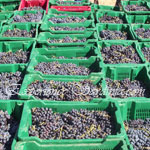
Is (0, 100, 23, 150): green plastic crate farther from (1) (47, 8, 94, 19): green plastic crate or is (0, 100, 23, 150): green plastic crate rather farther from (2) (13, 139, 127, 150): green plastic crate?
(1) (47, 8, 94, 19): green plastic crate

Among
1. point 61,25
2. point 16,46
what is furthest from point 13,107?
point 61,25

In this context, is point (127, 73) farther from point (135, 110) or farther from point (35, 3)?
point (35, 3)

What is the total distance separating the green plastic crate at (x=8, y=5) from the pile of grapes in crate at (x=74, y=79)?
0.57 metres

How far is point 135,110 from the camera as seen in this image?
8.59 ft

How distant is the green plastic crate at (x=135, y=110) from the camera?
2.57 m

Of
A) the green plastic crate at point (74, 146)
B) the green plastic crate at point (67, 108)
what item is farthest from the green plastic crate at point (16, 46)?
the green plastic crate at point (74, 146)

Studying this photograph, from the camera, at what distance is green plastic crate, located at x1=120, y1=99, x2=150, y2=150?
101 inches

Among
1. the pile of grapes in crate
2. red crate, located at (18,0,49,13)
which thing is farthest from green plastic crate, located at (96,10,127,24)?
red crate, located at (18,0,49,13)

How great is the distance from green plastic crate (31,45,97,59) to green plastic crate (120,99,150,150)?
108cm

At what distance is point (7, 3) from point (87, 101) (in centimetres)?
389

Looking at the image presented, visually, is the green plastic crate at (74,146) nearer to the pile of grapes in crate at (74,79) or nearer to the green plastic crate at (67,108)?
the pile of grapes in crate at (74,79)

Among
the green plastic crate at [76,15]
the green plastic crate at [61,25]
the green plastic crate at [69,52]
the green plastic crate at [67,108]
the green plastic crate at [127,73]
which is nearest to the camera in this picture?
the green plastic crate at [67,108]

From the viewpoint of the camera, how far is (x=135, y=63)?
3.29 metres

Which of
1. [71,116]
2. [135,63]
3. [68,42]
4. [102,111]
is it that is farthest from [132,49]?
[71,116]
